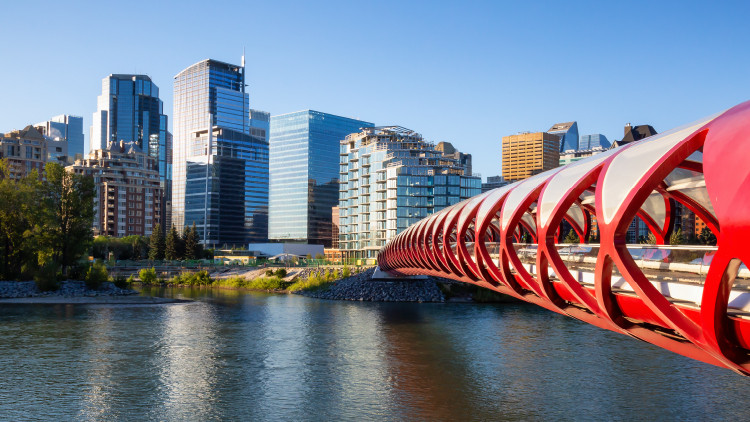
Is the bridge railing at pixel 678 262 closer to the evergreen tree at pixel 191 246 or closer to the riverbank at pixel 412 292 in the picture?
the riverbank at pixel 412 292

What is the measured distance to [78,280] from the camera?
73562 mm

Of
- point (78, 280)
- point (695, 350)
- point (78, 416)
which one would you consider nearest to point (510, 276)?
point (695, 350)

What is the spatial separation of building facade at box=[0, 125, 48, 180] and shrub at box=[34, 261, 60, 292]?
91.9 m

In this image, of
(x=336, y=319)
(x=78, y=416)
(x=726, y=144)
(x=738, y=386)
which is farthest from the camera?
(x=336, y=319)

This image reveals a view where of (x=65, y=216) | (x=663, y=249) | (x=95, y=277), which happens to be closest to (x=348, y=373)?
(x=663, y=249)

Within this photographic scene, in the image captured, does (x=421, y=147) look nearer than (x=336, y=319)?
No

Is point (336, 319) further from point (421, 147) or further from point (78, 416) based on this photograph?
point (421, 147)

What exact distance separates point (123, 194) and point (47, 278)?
9551 centimetres

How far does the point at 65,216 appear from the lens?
2800 inches

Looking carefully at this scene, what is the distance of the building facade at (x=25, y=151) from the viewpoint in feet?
497

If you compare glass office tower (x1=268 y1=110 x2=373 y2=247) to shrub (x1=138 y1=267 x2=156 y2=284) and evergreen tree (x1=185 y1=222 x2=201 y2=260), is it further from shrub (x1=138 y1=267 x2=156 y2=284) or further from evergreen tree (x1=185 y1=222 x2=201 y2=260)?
shrub (x1=138 y1=267 x2=156 y2=284)

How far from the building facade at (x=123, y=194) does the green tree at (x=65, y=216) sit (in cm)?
8871

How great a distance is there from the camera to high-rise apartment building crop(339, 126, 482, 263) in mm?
112062

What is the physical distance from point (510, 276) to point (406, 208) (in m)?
92.4
